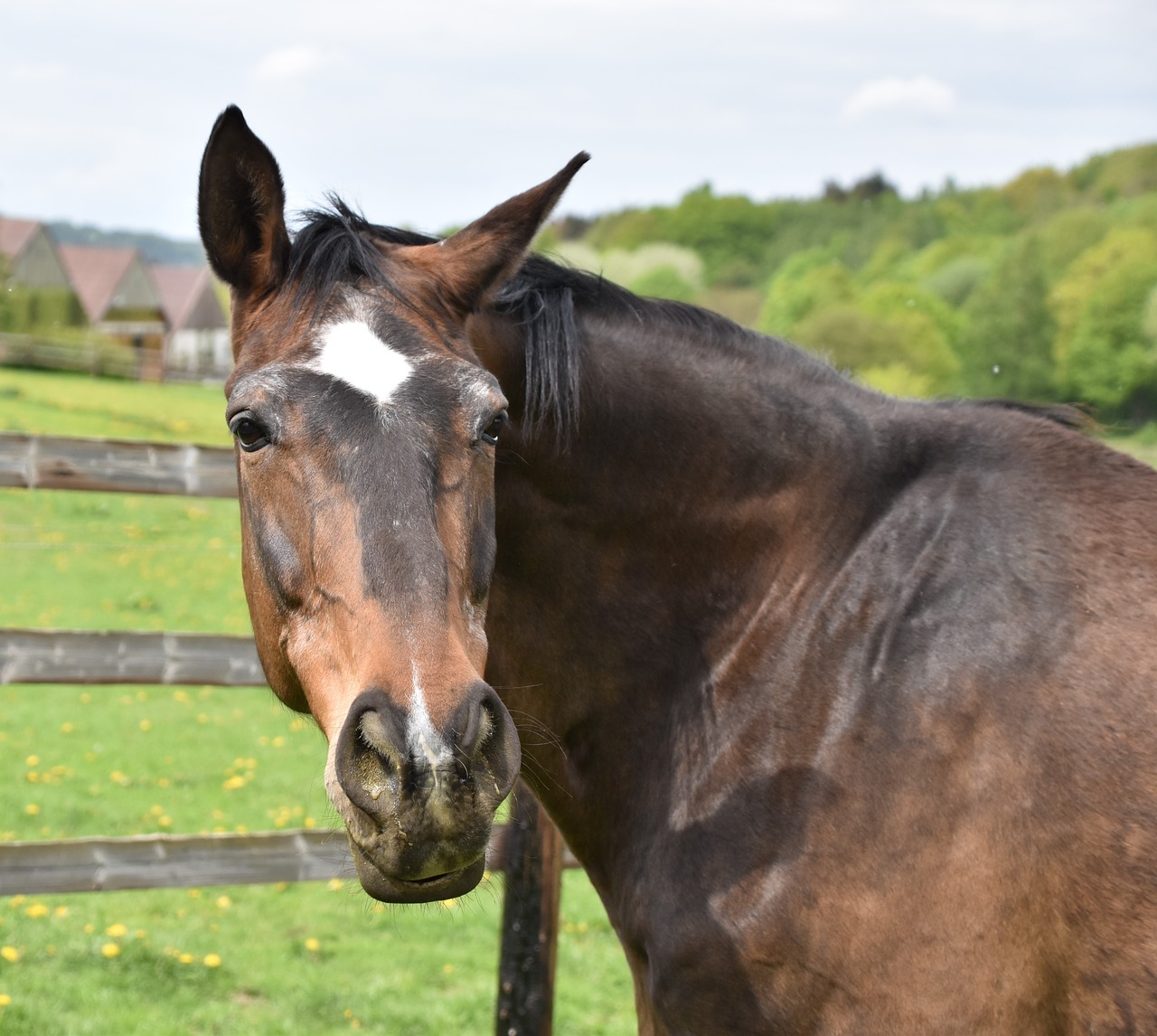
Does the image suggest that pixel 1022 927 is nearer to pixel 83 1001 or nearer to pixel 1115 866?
pixel 1115 866

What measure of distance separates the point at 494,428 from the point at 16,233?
2245 inches

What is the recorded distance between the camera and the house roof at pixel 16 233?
5009cm

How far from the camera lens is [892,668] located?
2.38 m

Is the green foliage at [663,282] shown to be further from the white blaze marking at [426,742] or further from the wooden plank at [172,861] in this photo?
the white blaze marking at [426,742]

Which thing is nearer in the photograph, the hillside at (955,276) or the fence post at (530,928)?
the fence post at (530,928)

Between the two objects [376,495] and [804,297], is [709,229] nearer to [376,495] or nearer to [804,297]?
[804,297]

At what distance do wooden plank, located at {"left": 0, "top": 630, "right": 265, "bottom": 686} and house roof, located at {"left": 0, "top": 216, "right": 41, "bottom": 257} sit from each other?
172 ft

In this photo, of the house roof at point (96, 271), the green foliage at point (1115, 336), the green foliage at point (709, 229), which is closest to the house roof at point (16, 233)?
the house roof at point (96, 271)

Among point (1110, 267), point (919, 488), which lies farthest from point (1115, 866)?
point (1110, 267)

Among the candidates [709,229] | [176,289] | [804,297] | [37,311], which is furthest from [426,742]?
[709,229]

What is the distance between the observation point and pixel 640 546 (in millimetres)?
2641

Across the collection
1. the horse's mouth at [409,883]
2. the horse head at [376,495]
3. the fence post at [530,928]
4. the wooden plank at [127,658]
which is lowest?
the fence post at [530,928]

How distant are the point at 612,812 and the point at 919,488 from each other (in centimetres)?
109

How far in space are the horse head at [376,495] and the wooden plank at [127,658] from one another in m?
2.30
